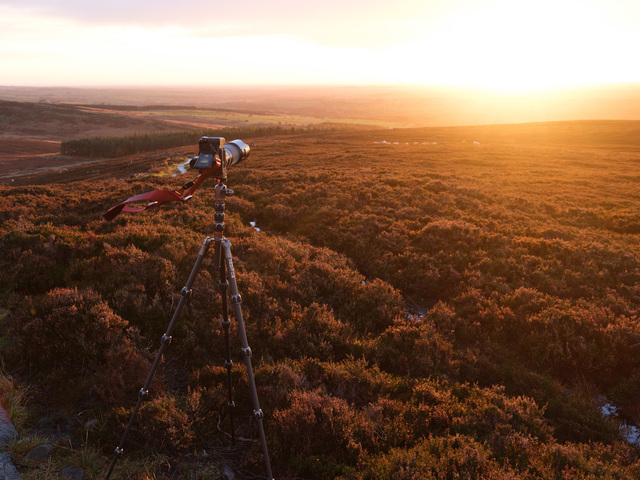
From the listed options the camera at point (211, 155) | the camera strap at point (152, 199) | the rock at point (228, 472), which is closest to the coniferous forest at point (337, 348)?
the rock at point (228, 472)

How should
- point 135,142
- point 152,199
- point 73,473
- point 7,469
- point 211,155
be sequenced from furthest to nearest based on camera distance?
1. point 135,142
2. point 211,155
3. point 73,473
4. point 7,469
5. point 152,199

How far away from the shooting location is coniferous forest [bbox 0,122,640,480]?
4.16 meters

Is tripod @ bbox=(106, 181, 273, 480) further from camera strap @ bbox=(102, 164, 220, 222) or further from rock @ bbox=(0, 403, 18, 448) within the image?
rock @ bbox=(0, 403, 18, 448)

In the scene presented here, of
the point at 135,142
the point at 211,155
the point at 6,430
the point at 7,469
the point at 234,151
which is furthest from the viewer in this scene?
the point at 135,142

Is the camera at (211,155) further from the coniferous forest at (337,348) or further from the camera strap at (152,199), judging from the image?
the coniferous forest at (337,348)

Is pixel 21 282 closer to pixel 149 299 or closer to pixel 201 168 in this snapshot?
pixel 149 299

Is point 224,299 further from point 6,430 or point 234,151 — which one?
point 6,430

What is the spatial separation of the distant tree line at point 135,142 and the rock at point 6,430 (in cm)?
8599

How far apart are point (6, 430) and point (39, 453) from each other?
0.56 m

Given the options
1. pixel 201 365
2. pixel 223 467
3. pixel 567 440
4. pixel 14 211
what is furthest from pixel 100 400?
pixel 14 211

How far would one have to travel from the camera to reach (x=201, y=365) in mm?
5543

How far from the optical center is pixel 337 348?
641cm

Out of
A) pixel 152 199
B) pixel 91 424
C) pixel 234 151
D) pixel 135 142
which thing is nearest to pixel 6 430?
pixel 91 424

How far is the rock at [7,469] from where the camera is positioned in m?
3.33
